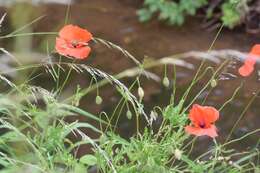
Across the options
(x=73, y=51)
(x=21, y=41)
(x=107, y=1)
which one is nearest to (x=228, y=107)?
(x=107, y=1)

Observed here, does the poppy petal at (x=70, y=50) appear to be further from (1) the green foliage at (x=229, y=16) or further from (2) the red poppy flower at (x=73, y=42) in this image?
(1) the green foliage at (x=229, y=16)

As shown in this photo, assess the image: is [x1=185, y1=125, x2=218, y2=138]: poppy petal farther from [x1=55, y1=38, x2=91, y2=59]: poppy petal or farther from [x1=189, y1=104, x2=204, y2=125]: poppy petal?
[x1=55, y1=38, x2=91, y2=59]: poppy petal

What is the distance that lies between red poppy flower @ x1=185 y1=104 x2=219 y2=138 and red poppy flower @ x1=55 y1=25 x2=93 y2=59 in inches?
11.6

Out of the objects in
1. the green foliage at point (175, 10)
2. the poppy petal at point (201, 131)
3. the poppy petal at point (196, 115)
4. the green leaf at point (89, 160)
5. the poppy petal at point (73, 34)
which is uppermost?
the poppy petal at point (73, 34)

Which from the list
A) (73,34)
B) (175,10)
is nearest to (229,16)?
(175,10)

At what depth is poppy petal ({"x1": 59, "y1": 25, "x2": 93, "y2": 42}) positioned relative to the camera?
1584 millimetres

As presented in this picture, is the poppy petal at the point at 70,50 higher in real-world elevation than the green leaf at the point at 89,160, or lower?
higher

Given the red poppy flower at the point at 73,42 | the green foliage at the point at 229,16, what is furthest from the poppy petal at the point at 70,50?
the green foliage at the point at 229,16

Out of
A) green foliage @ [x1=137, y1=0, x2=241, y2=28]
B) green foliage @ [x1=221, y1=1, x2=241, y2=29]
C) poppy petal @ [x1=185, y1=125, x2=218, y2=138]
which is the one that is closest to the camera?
poppy petal @ [x1=185, y1=125, x2=218, y2=138]

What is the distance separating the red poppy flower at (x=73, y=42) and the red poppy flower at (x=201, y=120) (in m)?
0.29

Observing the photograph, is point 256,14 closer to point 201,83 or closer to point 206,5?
point 206,5

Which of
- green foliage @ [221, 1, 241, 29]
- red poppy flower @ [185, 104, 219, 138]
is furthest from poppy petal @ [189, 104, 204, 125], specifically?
green foliage @ [221, 1, 241, 29]

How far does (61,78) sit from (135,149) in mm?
1547

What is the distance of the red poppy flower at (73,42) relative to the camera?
5.08 feet
